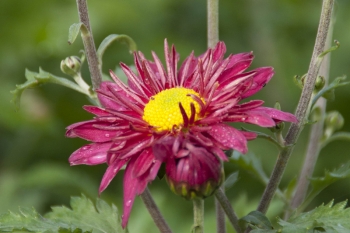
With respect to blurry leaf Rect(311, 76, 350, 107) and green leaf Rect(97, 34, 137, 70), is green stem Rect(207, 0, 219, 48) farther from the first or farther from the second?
blurry leaf Rect(311, 76, 350, 107)

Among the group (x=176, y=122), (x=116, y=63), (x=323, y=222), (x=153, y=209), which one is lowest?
(x=323, y=222)

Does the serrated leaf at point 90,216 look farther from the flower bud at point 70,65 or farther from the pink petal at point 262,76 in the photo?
the pink petal at point 262,76

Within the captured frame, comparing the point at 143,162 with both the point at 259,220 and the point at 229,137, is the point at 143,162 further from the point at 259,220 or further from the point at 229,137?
the point at 259,220

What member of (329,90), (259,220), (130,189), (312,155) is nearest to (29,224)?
(130,189)


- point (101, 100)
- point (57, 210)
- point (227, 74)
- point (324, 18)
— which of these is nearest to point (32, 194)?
point (57, 210)

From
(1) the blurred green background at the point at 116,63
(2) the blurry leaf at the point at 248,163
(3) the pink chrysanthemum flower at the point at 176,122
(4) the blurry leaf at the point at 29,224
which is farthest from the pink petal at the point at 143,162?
(1) the blurred green background at the point at 116,63

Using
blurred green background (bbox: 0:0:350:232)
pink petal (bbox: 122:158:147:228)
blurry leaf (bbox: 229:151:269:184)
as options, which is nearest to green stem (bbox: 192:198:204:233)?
pink petal (bbox: 122:158:147:228)
